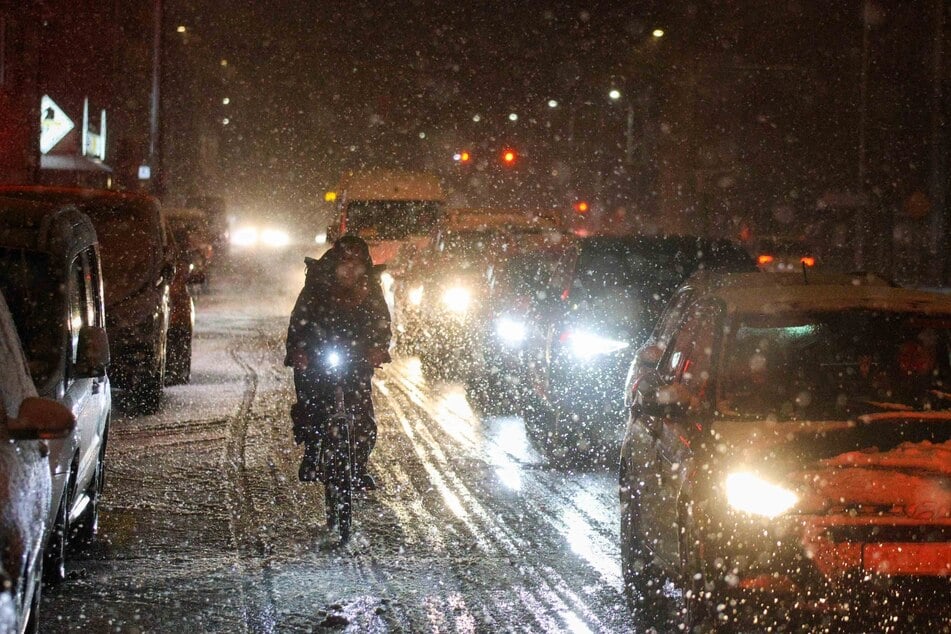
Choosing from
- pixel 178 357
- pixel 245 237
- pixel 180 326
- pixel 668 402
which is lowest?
pixel 245 237

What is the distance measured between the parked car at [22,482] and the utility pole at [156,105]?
38.9m

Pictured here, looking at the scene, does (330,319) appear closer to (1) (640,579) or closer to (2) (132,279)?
(1) (640,579)

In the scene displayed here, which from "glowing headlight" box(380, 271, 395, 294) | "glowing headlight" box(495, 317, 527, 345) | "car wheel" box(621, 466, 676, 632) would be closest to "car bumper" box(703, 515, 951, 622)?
"car wheel" box(621, 466, 676, 632)

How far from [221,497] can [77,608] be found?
2792mm

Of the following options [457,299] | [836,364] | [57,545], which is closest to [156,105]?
[457,299]

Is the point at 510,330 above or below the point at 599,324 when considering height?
below

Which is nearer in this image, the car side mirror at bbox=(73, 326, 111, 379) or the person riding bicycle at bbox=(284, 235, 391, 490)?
the car side mirror at bbox=(73, 326, 111, 379)

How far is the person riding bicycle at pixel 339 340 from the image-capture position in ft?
28.2

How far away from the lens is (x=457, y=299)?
16922mm

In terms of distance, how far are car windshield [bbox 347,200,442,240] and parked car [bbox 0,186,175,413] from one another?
16.6 m

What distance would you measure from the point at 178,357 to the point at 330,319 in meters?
7.24

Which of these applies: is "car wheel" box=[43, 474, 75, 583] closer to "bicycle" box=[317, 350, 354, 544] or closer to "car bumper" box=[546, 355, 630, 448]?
"bicycle" box=[317, 350, 354, 544]

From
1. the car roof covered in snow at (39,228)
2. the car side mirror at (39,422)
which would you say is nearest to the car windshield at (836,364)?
the car side mirror at (39,422)

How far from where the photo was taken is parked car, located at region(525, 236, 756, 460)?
10.6m
